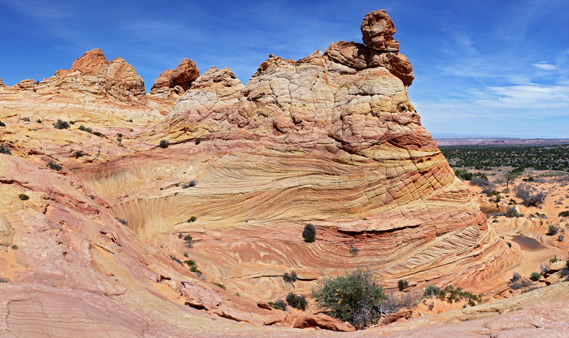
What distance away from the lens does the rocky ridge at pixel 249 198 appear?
11.2 metres

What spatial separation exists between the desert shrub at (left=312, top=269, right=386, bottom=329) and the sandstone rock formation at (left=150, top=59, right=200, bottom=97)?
48696 millimetres

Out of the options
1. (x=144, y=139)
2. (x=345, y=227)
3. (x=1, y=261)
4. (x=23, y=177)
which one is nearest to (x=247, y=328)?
(x=1, y=261)

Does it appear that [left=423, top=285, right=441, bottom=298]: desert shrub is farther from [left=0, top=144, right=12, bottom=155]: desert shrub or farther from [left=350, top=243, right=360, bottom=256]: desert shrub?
[left=0, top=144, right=12, bottom=155]: desert shrub

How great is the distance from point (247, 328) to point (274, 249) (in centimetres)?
1241

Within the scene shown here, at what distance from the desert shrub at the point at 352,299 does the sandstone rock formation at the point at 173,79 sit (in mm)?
48696

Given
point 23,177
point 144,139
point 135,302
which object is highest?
point 144,139

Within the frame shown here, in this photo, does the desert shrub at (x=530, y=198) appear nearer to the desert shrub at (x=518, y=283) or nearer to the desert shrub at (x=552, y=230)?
the desert shrub at (x=552, y=230)

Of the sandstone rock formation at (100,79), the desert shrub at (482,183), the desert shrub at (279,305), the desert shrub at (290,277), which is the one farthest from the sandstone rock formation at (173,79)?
the desert shrub at (482,183)

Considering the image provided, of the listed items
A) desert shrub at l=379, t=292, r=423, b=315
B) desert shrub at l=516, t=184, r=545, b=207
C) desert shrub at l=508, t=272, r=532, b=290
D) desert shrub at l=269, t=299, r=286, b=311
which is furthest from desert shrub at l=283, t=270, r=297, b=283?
desert shrub at l=516, t=184, r=545, b=207

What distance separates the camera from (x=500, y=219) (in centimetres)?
3522

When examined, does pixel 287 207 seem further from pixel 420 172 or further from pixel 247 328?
pixel 247 328

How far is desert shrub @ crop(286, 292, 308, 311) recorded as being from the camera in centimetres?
1777

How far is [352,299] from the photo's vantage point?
14.9 metres

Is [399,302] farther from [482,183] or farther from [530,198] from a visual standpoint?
[482,183]
